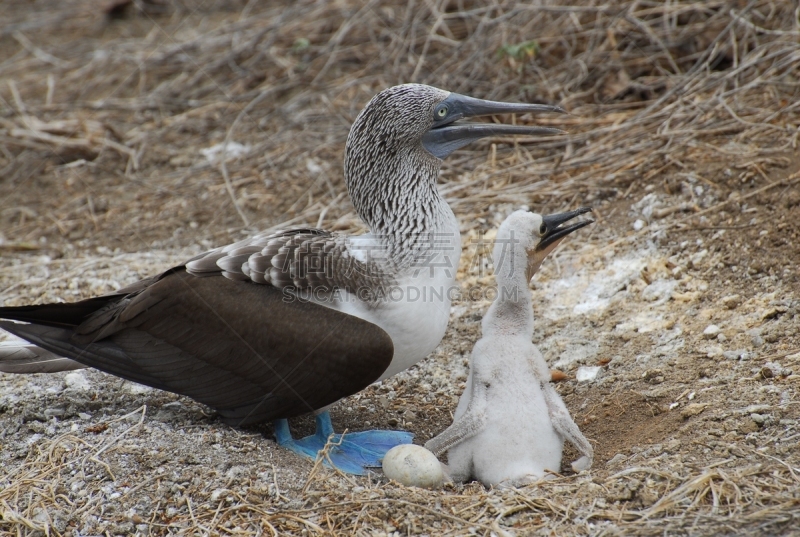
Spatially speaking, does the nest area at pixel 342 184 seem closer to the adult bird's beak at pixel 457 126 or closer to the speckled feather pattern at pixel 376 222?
the speckled feather pattern at pixel 376 222

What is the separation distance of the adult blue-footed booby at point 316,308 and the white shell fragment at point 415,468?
386 mm

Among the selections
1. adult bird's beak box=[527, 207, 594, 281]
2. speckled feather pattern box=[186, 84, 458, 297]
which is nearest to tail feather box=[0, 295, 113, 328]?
speckled feather pattern box=[186, 84, 458, 297]

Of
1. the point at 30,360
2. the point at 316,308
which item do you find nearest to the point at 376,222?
the point at 316,308

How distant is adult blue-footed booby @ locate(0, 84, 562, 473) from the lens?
12.8 feet

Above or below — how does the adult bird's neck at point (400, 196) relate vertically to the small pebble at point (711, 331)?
above

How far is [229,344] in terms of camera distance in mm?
3990

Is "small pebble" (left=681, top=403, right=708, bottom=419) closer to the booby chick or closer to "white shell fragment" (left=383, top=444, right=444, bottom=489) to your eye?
the booby chick

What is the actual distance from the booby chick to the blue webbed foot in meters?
0.45

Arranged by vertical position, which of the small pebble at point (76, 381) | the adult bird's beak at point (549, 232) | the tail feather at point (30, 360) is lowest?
the small pebble at point (76, 381)

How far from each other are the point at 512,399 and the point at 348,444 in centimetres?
97

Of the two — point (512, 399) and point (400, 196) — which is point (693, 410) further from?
point (400, 196)

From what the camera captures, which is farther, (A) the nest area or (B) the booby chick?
(B) the booby chick

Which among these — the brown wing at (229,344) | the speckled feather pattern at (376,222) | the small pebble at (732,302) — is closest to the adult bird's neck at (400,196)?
the speckled feather pattern at (376,222)

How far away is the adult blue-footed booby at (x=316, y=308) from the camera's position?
3902 millimetres
